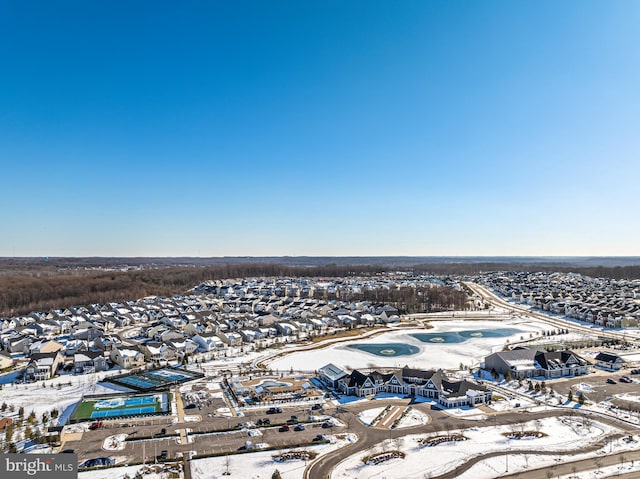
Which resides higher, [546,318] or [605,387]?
[546,318]

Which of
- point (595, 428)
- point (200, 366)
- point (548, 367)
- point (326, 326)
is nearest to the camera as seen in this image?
point (595, 428)

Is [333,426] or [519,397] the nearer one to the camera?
[333,426]

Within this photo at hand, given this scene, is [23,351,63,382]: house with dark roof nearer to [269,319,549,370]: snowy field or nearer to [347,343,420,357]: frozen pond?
[269,319,549,370]: snowy field

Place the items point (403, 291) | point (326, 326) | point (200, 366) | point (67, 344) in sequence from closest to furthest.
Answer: point (200, 366), point (67, 344), point (326, 326), point (403, 291)

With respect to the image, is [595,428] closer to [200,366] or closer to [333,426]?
[333,426]

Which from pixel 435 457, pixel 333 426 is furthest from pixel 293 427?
pixel 435 457

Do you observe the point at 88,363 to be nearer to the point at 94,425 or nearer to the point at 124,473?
the point at 94,425

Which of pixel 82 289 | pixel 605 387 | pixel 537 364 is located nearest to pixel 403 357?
pixel 537 364
